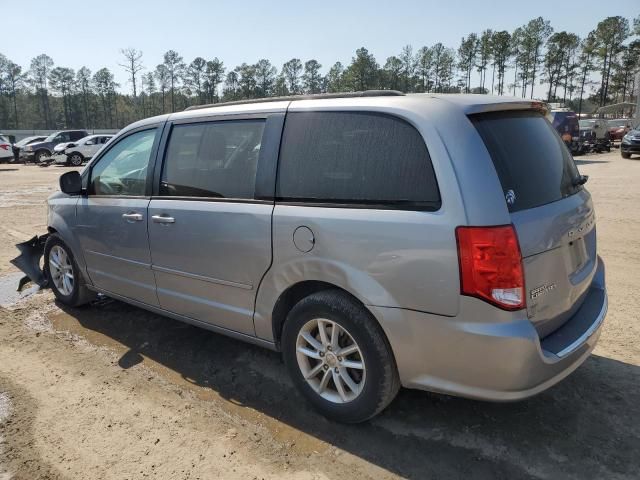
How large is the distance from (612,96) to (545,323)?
101691mm

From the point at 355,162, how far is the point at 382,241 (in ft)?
1.69

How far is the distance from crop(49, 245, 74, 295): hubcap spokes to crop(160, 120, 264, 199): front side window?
Result: 193cm

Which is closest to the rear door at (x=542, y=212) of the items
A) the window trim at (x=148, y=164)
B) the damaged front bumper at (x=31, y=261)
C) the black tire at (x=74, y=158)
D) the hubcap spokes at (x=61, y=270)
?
the window trim at (x=148, y=164)

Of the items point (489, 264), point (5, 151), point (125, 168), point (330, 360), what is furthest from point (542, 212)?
point (5, 151)

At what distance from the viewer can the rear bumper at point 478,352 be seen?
233cm

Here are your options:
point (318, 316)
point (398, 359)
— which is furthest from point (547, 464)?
point (318, 316)

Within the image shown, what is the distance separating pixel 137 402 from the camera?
3.30 metres

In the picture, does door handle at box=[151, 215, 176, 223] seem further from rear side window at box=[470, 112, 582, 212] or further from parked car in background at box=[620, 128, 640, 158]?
parked car in background at box=[620, 128, 640, 158]

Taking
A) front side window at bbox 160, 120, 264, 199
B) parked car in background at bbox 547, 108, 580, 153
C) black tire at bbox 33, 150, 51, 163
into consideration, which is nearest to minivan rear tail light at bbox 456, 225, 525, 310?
front side window at bbox 160, 120, 264, 199

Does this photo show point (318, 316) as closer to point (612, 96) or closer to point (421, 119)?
point (421, 119)

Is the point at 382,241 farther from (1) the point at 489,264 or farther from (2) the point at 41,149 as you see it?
(2) the point at 41,149

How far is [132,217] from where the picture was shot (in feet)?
13.0

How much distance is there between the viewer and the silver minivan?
2363 mm

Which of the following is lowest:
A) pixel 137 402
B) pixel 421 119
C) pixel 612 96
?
pixel 137 402
